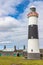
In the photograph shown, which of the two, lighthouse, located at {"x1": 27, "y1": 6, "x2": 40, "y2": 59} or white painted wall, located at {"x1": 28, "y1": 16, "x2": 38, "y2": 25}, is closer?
lighthouse, located at {"x1": 27, "y1": 6, "x2": 40, "y2": 59}

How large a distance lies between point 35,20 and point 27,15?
2.29 m

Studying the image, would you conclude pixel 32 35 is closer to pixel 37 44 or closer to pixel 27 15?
pixel 37 44

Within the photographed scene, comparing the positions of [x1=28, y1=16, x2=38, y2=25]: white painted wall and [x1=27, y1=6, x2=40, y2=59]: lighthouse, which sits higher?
[x1=28, y1=16, x2=38, y2=25]: white painted wall

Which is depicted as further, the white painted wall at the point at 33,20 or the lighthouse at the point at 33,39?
the white painted wall at the point at 33,20

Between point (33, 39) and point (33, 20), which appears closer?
point (33, 39)

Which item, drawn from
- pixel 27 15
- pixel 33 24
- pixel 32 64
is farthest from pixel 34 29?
pixel 32 64

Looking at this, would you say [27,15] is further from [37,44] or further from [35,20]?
[37,44]

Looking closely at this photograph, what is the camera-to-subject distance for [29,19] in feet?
121

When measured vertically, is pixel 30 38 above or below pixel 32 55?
above

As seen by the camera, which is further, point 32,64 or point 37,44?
point 37,44

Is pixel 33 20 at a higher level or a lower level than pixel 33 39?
higher

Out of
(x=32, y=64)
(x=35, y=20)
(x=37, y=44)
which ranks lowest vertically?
(x=32, y=64)

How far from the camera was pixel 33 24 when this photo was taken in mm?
36000

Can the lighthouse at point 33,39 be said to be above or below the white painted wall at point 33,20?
below
